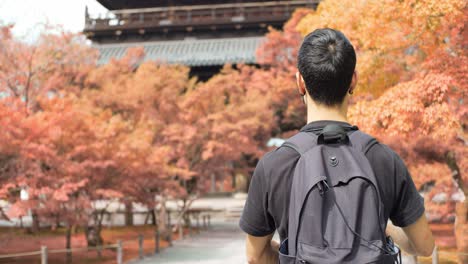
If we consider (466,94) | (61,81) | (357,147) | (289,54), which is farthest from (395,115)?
(289,54)

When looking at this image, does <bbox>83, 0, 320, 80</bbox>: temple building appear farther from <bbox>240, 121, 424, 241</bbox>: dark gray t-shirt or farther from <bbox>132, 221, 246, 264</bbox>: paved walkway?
<bbox>240, 121, 424, 241</bbox>: dark gray t-shirt

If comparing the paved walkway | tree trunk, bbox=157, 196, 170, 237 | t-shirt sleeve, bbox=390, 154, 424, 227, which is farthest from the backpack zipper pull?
tree trunk, bbox=157, 196, 170, 237

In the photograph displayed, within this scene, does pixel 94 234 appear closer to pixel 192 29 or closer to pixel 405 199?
pixel 405 199

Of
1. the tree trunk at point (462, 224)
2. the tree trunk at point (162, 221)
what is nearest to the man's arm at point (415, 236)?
the tree trunk at point (462, 224)

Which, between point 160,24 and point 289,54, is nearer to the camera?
point 289,54

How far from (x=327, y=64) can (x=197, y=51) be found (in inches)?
901

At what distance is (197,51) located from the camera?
24.1 meters

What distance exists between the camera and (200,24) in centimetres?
2481

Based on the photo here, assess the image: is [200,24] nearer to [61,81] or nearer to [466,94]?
[61,81]

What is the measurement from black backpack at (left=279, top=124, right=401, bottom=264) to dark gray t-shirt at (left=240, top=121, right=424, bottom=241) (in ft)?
0.19

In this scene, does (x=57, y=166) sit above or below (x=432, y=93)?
below

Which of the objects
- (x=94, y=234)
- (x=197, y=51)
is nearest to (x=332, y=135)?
(x=94, y=234)

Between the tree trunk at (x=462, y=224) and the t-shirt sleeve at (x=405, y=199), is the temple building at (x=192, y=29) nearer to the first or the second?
the tree trunk at (x=462, y=224)

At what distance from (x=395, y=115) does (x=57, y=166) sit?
6101mm
